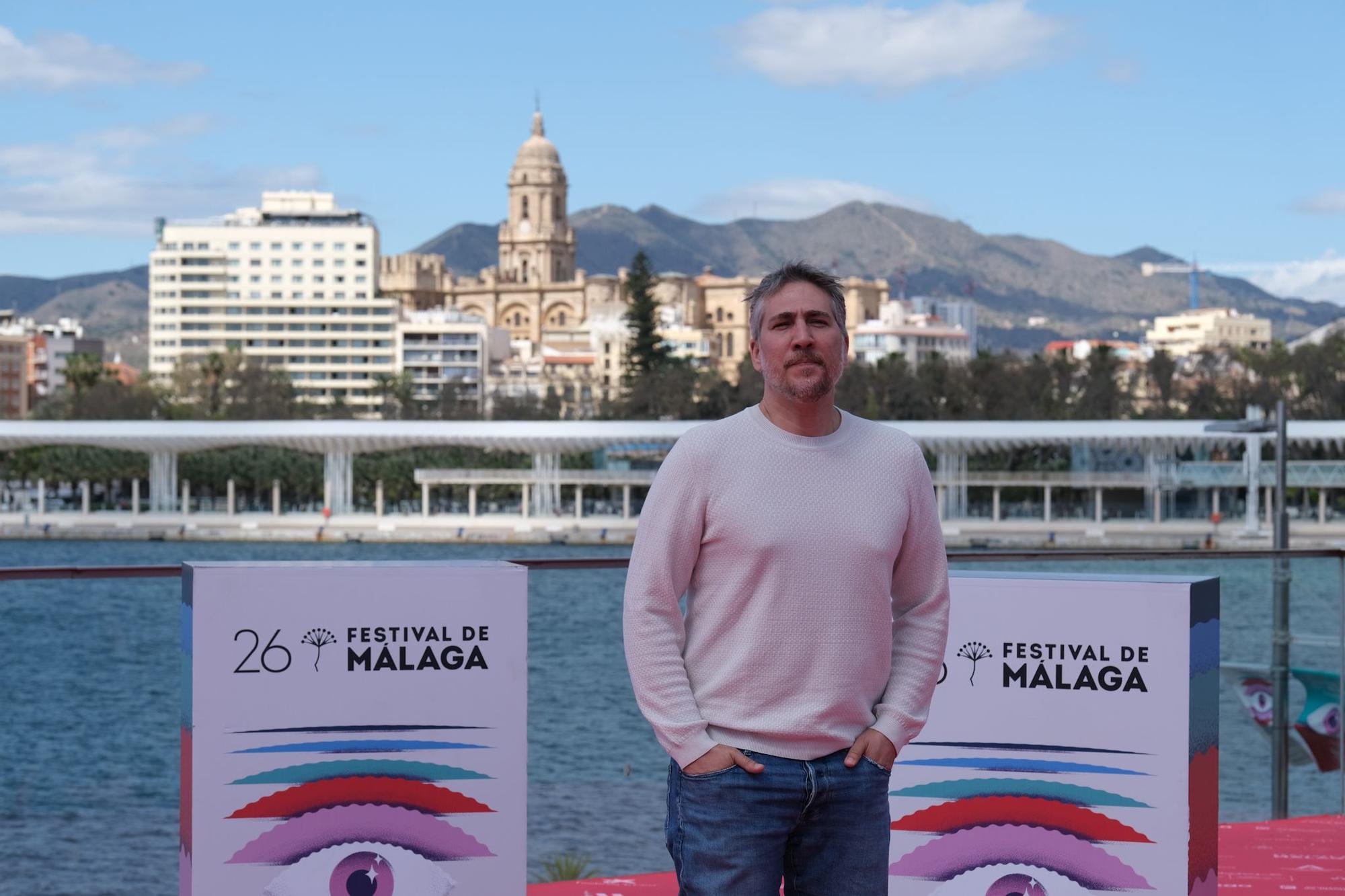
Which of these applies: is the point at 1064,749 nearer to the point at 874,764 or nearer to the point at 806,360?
the point at 874,764

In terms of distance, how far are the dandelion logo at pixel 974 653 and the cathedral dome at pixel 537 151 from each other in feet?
512

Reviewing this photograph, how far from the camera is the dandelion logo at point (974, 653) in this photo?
3.46m

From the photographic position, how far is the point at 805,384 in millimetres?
2467

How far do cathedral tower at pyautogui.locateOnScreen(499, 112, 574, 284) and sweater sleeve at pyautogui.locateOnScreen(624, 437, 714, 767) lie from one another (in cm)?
15374

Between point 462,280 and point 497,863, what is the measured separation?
6079 inches

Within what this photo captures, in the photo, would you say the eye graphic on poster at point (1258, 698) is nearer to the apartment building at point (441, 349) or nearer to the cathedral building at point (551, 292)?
the apartment building at point (441, 349)

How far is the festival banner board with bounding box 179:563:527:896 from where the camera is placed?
314 centimetres

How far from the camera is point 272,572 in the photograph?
10.3ft

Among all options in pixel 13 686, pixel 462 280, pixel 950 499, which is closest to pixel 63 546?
pixel 950 499

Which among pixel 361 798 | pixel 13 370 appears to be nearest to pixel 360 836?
pixel 361 798

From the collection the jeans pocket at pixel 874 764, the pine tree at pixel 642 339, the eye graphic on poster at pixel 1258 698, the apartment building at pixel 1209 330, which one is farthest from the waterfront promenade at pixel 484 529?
the apartment building at pixel 1209 330

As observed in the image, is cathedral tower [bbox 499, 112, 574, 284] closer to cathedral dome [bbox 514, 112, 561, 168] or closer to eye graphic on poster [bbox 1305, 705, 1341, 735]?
cathedral dome [bbox 514, 112, 561, 168]

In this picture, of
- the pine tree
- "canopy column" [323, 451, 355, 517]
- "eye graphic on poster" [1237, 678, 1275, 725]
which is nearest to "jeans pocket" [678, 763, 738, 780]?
"eye graphic on poster" [1237, 678, 1275, 725]

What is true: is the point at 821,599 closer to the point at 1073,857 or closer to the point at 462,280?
the point at 1073,857
